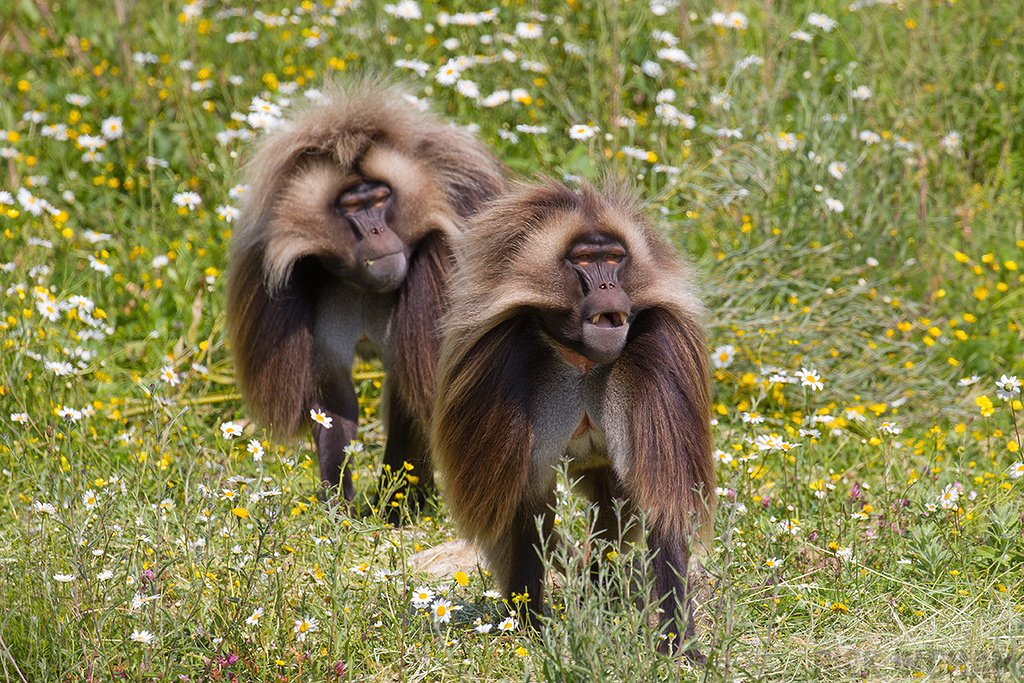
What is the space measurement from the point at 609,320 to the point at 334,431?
1.72 m

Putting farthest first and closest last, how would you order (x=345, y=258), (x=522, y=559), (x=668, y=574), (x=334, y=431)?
(x=334, y=431) → (x=345, y=258) → (x=522, y=559) → (x=668, y=574)

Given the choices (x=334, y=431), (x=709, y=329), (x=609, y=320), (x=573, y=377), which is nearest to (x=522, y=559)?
(x=573, y=377)

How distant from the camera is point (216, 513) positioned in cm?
350

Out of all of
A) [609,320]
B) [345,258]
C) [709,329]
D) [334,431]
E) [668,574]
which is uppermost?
[609,320]

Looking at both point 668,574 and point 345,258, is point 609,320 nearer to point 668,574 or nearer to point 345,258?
point 668,574

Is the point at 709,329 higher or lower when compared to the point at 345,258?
lower

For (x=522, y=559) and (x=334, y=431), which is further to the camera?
(x=334, y=431)

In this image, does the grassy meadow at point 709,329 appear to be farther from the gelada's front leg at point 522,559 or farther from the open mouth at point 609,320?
the open mouth at point 609,320

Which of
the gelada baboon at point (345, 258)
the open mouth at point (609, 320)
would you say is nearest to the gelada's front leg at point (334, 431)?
the gelada baboon at point (345, 258)

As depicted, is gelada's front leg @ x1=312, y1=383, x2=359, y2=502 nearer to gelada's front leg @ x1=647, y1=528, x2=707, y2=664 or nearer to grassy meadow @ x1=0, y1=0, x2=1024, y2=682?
grassy meadow @ x1=0, y1=0, x2=1024, y2=682

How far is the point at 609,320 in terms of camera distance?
9.81ft

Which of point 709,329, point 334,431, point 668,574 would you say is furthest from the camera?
point 709,329

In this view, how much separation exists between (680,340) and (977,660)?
3.62 feet

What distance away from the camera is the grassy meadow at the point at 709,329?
9.68 ft
